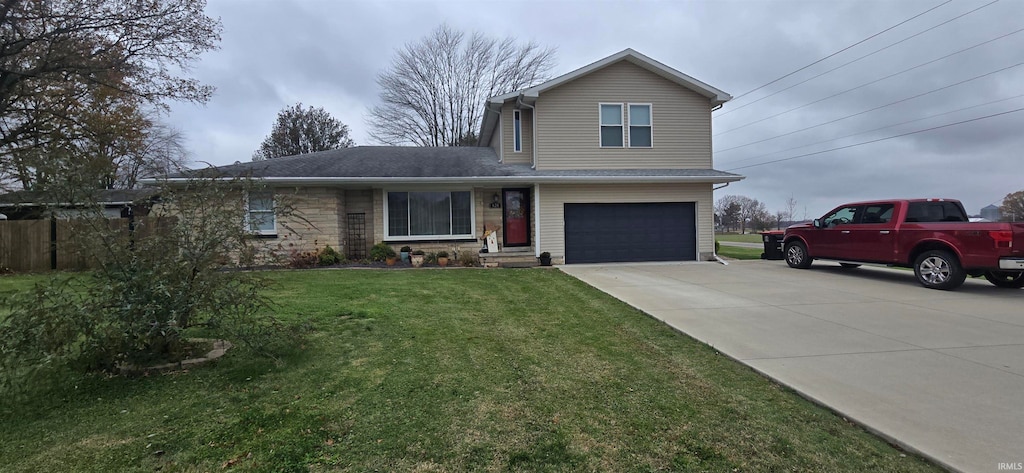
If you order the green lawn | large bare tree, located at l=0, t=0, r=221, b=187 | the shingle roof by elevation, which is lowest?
the green lawn

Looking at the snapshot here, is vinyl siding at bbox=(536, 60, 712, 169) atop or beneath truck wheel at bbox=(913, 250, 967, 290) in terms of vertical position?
atop

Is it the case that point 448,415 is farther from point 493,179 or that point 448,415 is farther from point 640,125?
point 640,125

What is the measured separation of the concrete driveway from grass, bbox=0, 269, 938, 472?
13.2 inches

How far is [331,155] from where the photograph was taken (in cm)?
1380

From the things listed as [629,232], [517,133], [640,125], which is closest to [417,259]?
[517,133]

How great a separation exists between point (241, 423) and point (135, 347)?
1.68m

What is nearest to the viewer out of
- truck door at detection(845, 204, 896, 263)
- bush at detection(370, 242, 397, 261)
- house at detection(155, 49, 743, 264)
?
truck door at detection(845, 204, 896, 263)

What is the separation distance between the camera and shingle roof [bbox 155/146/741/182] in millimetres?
11680

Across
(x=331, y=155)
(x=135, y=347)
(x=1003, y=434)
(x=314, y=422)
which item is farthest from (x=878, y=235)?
(x=331, y=155)

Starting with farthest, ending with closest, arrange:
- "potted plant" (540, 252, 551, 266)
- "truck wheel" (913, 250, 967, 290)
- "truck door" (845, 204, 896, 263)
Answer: "potted plant" (540, 252, 551, 266)
"truck door" (845, 204, 896, 263)
"truck wheel" (913, 250, 967, 290)

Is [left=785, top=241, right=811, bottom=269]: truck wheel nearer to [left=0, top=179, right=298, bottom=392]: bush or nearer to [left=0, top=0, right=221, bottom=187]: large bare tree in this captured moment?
[left=0, top=179, right=298, bottom=392]: bush

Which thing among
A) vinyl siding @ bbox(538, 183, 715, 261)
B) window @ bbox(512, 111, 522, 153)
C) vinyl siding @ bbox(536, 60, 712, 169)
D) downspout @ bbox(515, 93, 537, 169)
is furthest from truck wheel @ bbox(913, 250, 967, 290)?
window @ bbox(512, 111, 522, 153)

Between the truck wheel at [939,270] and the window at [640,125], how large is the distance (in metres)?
7.08

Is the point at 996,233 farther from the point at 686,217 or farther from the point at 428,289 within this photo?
the point at 428,289
